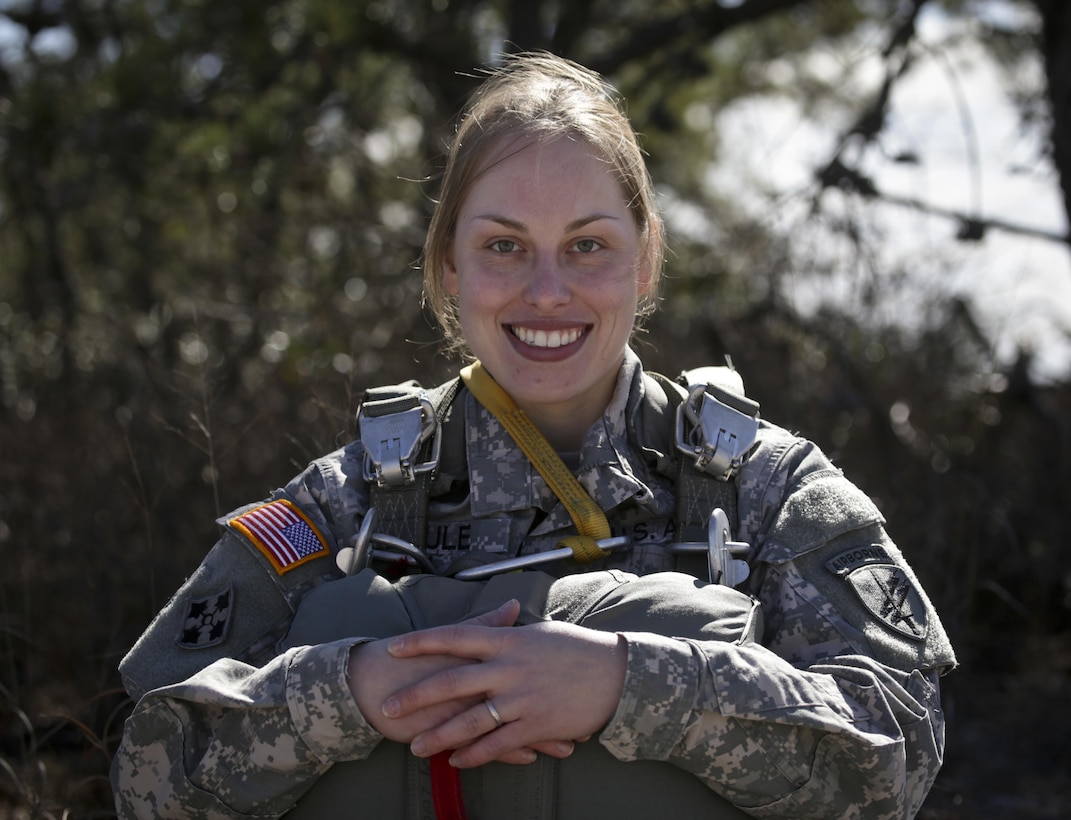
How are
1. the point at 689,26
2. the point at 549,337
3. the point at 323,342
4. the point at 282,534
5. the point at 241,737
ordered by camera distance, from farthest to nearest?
the point at 689,26, the point at 323,342, the point at 549,337, the point at 282,534, the point at 241,737

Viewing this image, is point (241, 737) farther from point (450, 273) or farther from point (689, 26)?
point (689, 26)

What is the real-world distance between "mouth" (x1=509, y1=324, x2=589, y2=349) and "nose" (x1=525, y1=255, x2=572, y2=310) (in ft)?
0.21

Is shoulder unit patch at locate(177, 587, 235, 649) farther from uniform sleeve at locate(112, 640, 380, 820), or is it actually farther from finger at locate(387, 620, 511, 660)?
finger at locate(387, 620, 511, 660)

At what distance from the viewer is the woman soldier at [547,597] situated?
1745 mm

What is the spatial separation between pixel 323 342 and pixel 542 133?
2.78 m

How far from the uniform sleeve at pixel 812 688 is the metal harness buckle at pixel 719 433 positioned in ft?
0.45

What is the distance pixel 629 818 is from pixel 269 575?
0.80m

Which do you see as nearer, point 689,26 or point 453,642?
point 453,642

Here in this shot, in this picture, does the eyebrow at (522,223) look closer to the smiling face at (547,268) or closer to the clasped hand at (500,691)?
the smiling face at (547,268)

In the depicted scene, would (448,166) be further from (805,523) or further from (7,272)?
(7,272)

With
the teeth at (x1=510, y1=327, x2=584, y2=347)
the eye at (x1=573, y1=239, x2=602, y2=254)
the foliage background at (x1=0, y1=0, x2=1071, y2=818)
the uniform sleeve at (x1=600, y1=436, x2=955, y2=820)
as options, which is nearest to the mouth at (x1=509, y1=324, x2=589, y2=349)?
the teeth at (x1=510, y1=327, x2=584, y2=347)

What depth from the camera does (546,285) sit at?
216cm

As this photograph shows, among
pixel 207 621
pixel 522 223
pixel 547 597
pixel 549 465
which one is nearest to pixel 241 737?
pixel 207 621

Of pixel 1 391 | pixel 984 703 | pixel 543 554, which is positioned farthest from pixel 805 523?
pixel 1 391
